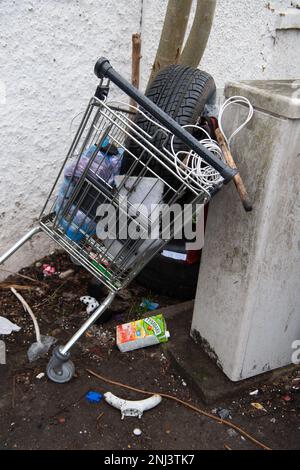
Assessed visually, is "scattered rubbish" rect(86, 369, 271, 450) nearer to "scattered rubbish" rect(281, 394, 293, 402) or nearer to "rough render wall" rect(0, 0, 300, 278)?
"scattered rubbish" rect(281, 394, 293, 402)

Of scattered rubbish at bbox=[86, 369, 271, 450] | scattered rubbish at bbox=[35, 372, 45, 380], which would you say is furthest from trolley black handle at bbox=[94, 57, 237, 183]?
scattered rubbish at bbox=[35, 372, 45, 380]

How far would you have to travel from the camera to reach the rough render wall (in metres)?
2.36

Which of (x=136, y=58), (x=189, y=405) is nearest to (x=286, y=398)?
(x=189, y=405)

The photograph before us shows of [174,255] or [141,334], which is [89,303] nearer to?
[141,334]

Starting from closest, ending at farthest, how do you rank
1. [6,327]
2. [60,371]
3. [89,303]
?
1. [60,371]
2. [6,327]
3. [89,303]

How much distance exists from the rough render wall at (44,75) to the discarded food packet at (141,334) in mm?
929

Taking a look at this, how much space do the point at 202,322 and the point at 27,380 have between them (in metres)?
0.92

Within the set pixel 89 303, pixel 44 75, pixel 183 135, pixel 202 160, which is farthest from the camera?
pixel 89 303

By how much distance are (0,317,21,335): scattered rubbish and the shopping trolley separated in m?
0.46

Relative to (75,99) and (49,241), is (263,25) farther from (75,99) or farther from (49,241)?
(49,241)

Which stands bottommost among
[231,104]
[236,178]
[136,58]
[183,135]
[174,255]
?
[174,255]

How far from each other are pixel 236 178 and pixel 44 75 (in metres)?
1.45

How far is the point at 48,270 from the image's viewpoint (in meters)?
2.86

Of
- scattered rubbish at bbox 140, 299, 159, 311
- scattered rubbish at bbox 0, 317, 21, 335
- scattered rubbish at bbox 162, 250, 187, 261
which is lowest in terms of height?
scattered rubbish at bbox 0, 317, 21, 335
